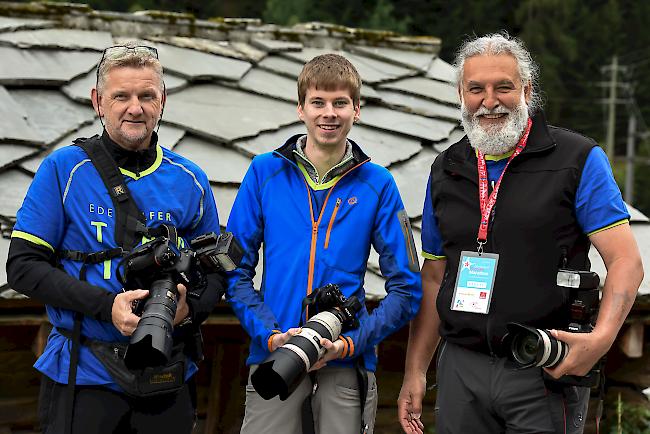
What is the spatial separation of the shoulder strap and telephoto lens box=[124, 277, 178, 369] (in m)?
0.22

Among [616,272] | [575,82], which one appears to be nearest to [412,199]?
[616,272]

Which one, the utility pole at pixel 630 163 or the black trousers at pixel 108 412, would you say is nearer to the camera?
the black trousers at pixel 108 412

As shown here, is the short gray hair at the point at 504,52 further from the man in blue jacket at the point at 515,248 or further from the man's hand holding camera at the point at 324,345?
the man's hand holding camera at the point at 324,345

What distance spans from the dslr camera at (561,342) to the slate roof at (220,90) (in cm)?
143

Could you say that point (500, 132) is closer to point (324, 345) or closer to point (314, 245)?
point (314, 245)

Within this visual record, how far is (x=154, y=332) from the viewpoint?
2.56 meters

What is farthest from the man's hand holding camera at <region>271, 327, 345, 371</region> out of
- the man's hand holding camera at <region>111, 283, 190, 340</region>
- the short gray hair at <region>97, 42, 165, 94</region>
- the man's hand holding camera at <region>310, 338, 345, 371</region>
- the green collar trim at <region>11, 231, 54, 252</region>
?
the short gray hair at <region>97, 42, 165, 94</region>

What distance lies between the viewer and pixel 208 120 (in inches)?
200

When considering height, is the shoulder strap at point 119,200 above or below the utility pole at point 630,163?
below

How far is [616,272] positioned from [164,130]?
2846 mm

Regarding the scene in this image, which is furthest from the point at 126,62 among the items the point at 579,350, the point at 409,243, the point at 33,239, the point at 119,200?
the point at 579,350

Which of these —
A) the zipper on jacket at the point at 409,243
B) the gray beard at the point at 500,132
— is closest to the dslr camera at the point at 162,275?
the zipper on jacket at the point at 409,243

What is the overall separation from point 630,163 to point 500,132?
31.6m

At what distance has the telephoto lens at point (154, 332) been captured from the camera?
8.39 feet
